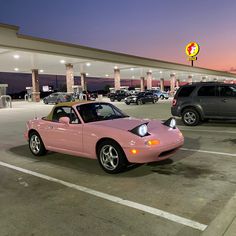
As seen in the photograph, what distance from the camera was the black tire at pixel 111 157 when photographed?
226 inches

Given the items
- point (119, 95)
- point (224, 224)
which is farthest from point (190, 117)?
point (119, 95)

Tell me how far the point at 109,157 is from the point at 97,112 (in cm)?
141

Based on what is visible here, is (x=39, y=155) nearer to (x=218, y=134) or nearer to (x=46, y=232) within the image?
(x=46, y=232)

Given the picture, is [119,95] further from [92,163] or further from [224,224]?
[224,224]

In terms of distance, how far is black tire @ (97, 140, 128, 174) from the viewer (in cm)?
573

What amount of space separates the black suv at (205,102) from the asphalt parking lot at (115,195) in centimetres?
453

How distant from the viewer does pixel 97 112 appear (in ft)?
22.9

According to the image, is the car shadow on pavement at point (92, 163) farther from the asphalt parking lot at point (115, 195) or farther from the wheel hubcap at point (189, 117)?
the wheel hubcap at point (189, 117)

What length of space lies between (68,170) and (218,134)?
5874 millimetres

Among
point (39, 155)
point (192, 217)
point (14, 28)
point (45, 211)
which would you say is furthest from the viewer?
point (14, 28)

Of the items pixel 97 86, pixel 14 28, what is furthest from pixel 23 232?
pixel 97 86

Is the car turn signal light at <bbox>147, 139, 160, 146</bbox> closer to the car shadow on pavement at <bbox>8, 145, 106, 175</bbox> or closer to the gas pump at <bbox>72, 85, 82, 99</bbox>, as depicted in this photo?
the car shadow on pavement at <bbox>8, 145, 106, 175</bbox>

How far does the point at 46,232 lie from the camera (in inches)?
143

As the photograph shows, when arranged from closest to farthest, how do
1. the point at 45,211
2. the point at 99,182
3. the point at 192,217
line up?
the point at 192,217 < the point at 45,211 < the point at 99,182
